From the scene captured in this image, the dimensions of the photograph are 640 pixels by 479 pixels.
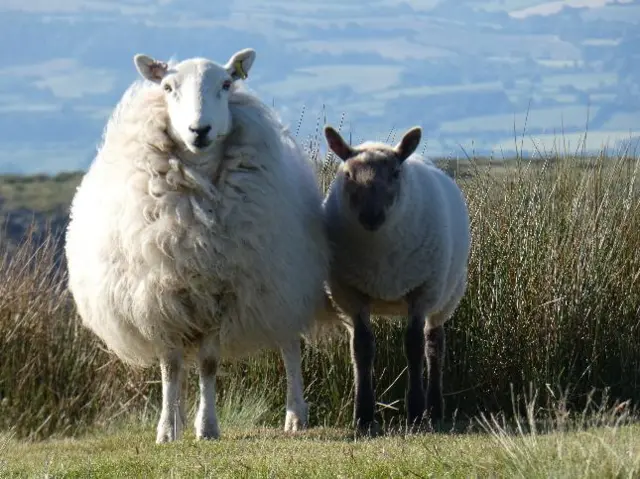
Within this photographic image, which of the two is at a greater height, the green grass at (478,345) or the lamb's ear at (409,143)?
the lamb's ear at (409,143)

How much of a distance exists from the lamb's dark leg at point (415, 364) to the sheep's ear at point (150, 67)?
7.75 ft

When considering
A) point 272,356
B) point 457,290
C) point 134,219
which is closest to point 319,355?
point 272,356

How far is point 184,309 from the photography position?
7332 mm

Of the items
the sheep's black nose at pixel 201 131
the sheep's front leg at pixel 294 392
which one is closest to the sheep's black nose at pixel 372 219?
the sheep's black nose at pixel 201 131

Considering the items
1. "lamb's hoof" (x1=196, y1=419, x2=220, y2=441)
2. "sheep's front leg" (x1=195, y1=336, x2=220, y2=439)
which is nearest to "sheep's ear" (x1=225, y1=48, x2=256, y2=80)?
"sheep's front leg" (x1=195, y1=336, x2=220, y2=439)

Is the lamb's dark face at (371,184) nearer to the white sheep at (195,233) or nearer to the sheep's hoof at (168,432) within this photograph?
the white sheep at (195,233)

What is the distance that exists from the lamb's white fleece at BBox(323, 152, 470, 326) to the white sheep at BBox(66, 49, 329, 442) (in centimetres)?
25

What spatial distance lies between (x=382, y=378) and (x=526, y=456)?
464 cm

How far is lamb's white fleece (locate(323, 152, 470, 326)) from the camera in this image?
7777 millimetres

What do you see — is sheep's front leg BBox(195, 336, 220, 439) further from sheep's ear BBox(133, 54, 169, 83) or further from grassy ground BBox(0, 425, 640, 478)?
sheep's ear BBox(133, 54, 169, 83)

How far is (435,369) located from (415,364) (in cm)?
79

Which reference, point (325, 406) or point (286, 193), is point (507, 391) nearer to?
point (325, 406)

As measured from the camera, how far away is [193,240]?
7215mm

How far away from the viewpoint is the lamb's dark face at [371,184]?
292 inches
